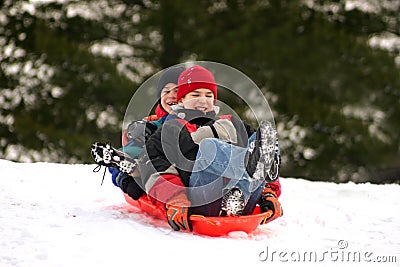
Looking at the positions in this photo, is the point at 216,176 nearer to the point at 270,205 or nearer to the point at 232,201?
the point at 232,201

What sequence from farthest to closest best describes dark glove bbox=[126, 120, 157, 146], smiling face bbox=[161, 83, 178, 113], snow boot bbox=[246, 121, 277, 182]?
smiling face bbox=[161, 83, 178, 113]
dark glove bbox=[126, 120, 157, 146]
snow boot bbox=[246, 121, 277, 182]

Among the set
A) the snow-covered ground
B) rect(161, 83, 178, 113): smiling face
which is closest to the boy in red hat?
the snow-covered ground

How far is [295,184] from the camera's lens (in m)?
4.79

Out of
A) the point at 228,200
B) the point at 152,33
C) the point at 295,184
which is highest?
the point at 152,33

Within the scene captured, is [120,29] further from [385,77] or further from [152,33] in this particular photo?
[385,77]

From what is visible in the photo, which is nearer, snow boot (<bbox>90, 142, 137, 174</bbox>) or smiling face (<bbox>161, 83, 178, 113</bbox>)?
snow boot (<bbox>90, 142, 137, 174</bbox>)

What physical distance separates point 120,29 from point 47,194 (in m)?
5.98

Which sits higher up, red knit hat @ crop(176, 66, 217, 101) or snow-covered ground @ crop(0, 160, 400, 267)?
red knit hat @ crop(176, 66, 217, 101)

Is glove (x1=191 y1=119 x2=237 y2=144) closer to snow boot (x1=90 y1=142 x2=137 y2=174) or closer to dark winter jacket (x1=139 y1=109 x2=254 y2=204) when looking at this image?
dark winter jacket (x1=139 y1=109 x2=254 y2=204)

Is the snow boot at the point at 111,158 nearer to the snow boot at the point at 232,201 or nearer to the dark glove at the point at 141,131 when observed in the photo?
the dark glove at the point at 141,131

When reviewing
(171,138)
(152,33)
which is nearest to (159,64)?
(152,33)

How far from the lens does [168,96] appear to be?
3602mm

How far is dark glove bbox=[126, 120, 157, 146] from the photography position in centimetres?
325

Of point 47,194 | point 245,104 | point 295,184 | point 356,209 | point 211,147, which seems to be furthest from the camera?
point 245,104
